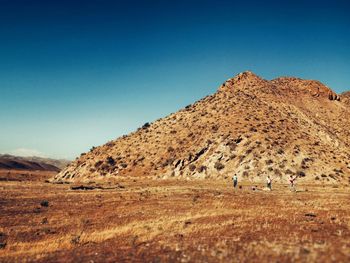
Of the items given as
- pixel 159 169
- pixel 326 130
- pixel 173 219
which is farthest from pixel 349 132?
pixel 173 219

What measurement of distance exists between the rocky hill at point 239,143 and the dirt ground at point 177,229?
23.0 metres

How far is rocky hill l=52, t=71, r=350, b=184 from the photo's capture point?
55188 millimetres

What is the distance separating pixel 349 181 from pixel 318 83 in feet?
195

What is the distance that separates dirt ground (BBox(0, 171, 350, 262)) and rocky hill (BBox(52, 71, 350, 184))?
23010 mm

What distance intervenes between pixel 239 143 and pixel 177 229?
143 feet

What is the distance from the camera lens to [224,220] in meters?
21.3

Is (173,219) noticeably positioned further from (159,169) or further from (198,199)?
(159,169)

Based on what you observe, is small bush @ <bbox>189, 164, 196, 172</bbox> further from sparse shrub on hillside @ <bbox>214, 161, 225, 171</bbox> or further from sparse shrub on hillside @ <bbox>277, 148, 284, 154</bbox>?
sparse shrub on hillside @ <bbox>277, 148, 284, 154</bbox>

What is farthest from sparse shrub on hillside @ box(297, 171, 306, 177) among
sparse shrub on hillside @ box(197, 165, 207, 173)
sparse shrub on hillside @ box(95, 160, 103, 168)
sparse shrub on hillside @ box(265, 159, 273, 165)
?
sparse shrub on hillside @ box(95, 160, 103, 168)

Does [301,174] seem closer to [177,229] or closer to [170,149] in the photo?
[170,149]

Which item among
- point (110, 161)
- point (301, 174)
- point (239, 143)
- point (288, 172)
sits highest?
point (239, 143)

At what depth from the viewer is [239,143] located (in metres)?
60.9

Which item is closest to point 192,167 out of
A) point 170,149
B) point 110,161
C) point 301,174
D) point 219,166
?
point 219,166

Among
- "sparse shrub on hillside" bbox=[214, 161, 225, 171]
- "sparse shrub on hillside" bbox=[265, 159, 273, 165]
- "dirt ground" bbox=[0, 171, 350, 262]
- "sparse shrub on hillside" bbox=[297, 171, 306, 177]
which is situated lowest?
"dirt ground" bbox=[0, 171, 350, 262]
